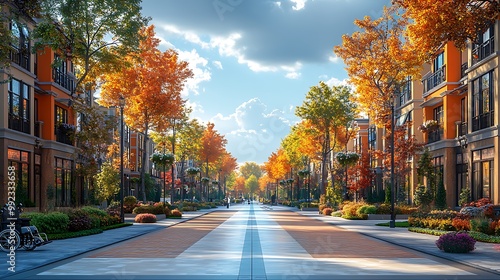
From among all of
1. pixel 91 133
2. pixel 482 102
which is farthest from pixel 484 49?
pixel 91 133

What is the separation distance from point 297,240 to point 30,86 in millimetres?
24241

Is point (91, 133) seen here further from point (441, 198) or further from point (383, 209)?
point (441, 198)

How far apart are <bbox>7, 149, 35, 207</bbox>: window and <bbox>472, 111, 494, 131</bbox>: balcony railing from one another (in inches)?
1127

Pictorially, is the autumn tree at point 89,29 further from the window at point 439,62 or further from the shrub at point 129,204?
the window at point 439,62

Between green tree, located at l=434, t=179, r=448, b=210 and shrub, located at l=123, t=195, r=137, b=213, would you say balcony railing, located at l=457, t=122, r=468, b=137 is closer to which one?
green tree, located at l=434, t=179, r=448, b=210

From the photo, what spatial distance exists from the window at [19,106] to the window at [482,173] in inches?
1153

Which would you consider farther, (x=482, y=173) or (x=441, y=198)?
(x=441, y=198)

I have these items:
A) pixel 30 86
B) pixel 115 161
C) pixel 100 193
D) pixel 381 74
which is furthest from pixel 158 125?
pixel 381 74

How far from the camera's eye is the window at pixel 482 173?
3799 centimetres

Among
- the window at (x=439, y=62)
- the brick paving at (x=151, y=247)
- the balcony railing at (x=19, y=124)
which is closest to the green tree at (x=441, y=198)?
the window at (x=439, y=62)

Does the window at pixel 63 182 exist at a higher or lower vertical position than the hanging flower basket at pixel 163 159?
lower

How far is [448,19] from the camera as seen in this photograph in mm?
22719

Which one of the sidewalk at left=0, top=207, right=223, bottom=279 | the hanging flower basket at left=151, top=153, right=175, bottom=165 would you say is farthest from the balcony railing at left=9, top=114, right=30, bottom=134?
the hanging flower basket at left=151, top=153, right=175, bottom=165

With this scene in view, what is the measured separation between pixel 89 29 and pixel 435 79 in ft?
94.6
